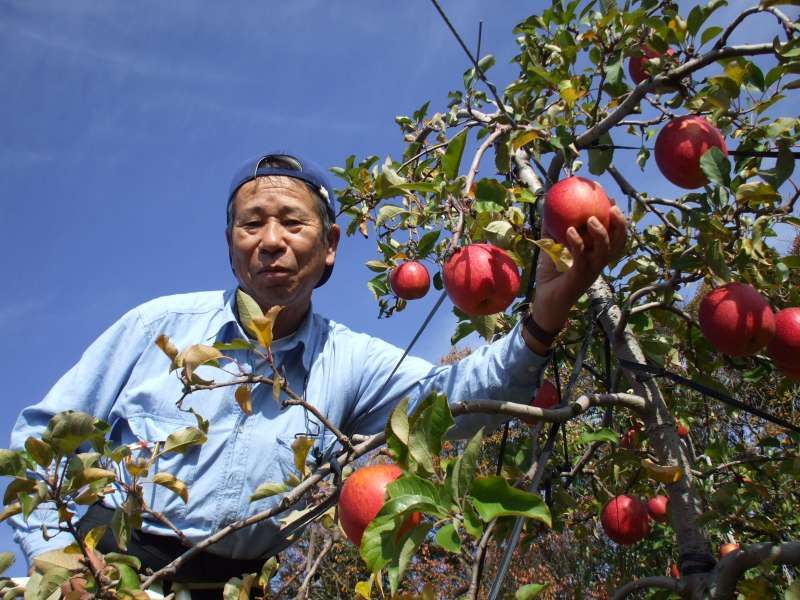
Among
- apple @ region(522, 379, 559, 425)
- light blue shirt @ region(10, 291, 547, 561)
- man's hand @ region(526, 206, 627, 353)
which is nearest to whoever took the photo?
man's hand @ region(526, 206, 627, 353)

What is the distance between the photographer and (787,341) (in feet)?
5.42

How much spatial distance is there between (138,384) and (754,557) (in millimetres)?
1633

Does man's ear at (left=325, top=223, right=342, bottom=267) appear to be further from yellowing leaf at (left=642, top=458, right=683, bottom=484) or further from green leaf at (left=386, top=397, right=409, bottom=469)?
green leaf at (left=386, top=397, right=409, bottom=469)

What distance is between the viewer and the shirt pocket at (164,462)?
182 centimetres

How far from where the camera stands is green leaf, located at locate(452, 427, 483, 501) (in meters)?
0.86

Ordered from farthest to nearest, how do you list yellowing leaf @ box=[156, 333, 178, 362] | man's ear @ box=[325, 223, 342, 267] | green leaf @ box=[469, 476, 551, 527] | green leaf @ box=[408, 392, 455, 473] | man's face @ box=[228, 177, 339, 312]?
man's ear @ box=[325, 223, 342, 267] → man's face @ box=[228, 177, 339, 312] → yellowing leaf @ box=[156, 333, 178, 362] → green leaf @ box=[408, 392, 455, 473] → green leaf @ box=[469, 476, 551, 527]

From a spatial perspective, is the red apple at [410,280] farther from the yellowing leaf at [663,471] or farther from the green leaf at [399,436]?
the green leaf at [399,436]

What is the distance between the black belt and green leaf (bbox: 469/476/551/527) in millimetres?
1213

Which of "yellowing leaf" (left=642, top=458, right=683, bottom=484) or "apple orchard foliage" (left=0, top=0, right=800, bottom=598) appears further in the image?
"yellowing leaf" (left=642, top=458, right=683, bottom=484)

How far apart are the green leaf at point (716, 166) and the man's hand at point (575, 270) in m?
0.22

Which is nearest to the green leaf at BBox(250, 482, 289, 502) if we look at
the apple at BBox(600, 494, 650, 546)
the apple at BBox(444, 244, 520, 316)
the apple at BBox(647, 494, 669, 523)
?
the apple at BBox(444, 244, 520, 316)

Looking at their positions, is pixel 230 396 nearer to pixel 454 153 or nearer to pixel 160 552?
pixel 160 552

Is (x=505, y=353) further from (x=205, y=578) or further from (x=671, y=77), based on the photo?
(x=205, y=578)

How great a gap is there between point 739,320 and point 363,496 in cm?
97
